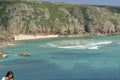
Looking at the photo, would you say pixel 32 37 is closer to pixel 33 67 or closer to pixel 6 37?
pixel 6 37

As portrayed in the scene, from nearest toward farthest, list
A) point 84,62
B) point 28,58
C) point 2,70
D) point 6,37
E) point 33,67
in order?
point 2,70, point 33,67, point 84,62, point 28,58, point 6,37

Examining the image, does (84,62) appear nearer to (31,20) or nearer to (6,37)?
(6,37)

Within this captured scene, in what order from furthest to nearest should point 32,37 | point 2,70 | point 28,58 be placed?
point 32,37 → point 28,58 → point 2,70

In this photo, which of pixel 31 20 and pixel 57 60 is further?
pixel 31 20

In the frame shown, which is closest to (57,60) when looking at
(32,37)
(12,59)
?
(12,59)

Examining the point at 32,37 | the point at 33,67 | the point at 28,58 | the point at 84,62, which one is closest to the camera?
the point at 33,67

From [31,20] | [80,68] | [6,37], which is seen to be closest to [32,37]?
[31,20]

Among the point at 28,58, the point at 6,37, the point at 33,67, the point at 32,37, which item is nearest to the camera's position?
the point at 33,67

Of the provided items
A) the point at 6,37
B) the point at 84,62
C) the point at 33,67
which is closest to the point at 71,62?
the point at 84,62

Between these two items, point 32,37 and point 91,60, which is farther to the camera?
point 32,37
